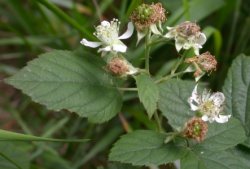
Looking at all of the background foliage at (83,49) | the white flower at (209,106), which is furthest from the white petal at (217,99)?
the background foliage at (83,49)

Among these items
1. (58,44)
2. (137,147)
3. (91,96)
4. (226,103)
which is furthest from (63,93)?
(58,44)

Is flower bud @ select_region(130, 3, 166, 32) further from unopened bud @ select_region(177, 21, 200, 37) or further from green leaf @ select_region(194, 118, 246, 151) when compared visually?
green leaf @ select_region(194, 118, 246, 151)

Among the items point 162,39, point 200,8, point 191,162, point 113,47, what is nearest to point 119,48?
point 113,47

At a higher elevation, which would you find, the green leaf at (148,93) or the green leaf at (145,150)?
the green leaf at (148,93)

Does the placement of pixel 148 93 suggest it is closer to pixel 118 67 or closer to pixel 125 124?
pixel 118 67

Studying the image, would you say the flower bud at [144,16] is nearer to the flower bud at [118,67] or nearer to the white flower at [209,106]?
the flower bud at [118,67]
